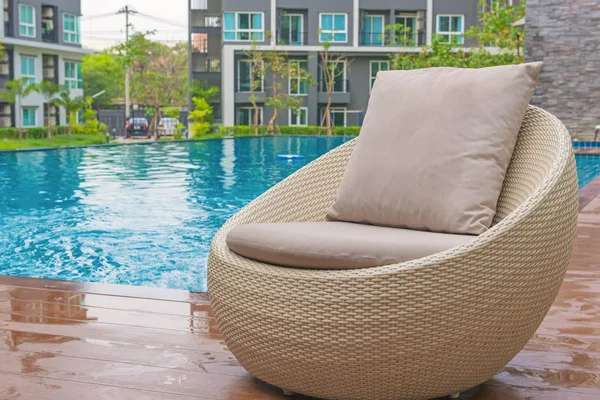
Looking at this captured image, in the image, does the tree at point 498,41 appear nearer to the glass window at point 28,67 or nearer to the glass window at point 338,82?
the glass window at point 338,82

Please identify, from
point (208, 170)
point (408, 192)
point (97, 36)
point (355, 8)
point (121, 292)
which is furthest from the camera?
point (97, 36)

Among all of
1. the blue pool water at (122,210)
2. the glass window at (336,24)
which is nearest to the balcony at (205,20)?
the glass window at (336,24)

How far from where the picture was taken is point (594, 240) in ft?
13.8

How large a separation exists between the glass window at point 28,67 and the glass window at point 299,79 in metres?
8.34

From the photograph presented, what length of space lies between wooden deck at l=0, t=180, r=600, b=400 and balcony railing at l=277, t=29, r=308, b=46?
24466 mm

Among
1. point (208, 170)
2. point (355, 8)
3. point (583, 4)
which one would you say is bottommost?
point (208, 170)

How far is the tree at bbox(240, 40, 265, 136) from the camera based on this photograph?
82.9 ft

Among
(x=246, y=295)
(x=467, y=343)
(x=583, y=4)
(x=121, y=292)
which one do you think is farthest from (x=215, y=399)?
(x=583, y=4)

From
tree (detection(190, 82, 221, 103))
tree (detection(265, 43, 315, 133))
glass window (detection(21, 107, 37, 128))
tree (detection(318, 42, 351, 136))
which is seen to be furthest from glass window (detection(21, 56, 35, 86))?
tree (detection(318, 42, 351, 136))

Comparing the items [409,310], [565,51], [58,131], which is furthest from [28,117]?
[409,310]

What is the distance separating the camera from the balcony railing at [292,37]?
26906 mm

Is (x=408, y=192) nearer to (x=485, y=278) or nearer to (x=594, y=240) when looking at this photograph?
(x=485, y=278)

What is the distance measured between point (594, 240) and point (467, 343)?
278cm

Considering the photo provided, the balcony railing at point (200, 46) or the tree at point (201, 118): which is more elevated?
the balcony railing at point (200, 46)
